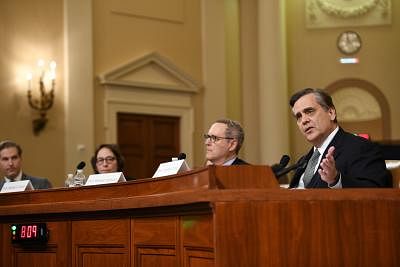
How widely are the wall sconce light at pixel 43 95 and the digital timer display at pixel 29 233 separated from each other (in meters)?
6.12

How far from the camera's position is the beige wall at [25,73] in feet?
33.5

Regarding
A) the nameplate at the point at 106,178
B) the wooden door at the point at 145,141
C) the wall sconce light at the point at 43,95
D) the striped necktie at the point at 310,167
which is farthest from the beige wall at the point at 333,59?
the striped necktie at the point at 310,167

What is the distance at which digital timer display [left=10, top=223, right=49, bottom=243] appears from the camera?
4.02 m

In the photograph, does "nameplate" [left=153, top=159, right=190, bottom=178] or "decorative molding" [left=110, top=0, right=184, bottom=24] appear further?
"decorative molding" [left=110, top=0, right=184, bottom=24]

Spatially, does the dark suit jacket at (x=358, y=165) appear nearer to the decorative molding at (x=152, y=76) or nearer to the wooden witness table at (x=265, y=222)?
the wooden witness table at (x=265, y=222)

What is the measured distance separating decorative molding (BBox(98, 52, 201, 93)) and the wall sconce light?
832 millimetres

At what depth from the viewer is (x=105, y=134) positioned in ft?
36.3

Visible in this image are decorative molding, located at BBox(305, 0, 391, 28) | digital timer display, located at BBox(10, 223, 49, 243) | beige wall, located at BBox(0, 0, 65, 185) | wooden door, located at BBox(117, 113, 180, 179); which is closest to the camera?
digital timer display, located at BBox(10, 223, 49, 243)

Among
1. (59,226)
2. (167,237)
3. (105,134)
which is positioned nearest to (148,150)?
(105,134)

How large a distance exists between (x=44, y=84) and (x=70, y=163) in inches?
45.1

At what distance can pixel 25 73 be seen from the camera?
33.8ft

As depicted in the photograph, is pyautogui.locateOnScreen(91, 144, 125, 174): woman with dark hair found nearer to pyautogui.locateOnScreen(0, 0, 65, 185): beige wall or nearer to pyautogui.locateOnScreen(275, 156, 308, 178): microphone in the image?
pyautogui.locateOnScreen(275, 156, 308, 178): microphone

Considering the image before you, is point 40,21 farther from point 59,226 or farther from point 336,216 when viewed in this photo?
point 336,216

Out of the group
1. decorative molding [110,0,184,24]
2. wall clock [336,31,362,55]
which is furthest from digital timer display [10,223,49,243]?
wall clock [336,31,362,55]
